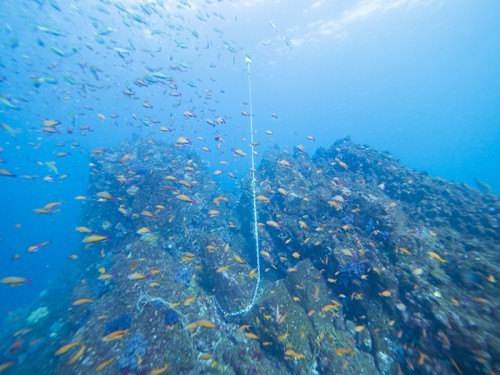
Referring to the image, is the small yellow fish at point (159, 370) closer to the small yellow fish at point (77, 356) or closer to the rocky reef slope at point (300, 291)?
the rocky reef slope at point (300, 291)

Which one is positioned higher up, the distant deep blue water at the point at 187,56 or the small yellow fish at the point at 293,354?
the distant deep blue water at the point at 187,56

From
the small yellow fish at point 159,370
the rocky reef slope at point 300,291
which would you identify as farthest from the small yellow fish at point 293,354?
the small yellow fish at point 159,370

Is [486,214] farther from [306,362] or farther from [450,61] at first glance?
[450,61]

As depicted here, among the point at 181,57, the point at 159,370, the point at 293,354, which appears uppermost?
the point at 181,57

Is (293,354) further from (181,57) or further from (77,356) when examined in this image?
(181,57)

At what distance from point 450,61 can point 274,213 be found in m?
109

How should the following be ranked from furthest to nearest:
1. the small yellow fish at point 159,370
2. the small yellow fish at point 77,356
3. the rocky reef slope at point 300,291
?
the small yellow fish at point 77,356, the rocky reef slope at point 300,291, the small yellow fish at point 159,370

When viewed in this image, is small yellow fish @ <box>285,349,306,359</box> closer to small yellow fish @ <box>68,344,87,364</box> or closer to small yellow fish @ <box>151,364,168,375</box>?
small yellow fish @ <box>151,364,168,375</box>

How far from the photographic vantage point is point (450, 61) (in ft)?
262

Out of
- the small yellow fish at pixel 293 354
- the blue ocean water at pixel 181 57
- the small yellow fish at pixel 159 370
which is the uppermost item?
the blue ocean water at pixel 181 57

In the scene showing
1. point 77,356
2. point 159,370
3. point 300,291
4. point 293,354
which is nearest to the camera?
point 159,370

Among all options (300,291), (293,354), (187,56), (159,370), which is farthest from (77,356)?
(187,56)

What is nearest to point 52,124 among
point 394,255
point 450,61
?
point 394,255

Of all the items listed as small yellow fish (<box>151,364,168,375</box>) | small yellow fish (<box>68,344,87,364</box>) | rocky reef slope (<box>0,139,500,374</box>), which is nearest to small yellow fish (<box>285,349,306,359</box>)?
rocky reef slope (<box>0,139,500,374</box>)
